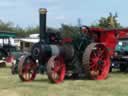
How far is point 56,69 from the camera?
49.5 feet

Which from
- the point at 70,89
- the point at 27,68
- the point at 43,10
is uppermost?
the point at 43,10

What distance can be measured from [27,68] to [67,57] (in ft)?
4.82

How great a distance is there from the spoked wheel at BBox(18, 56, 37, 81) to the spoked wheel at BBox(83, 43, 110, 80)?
1.87 meters

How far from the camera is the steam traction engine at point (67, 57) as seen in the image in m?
15.4

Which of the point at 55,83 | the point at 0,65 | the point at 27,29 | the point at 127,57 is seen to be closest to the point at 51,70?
the point at 55,83

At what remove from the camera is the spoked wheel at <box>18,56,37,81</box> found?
15609mm

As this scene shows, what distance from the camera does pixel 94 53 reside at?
53.5 feet

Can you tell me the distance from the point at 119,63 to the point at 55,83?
6.05 m

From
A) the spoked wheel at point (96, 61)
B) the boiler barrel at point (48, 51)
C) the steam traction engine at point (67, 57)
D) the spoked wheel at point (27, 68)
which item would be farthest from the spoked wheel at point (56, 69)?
the spoked wheel at point (27, 68)

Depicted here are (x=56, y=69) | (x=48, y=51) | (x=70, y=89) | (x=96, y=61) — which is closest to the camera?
(x=70, y=89)

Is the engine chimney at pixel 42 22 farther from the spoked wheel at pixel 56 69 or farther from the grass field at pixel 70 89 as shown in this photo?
the grass field at pixel 70 89

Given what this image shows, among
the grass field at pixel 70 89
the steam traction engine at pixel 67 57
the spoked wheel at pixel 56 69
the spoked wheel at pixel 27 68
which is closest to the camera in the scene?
the grass field at pixel 70 89

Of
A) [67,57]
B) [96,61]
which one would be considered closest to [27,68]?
[67,57]

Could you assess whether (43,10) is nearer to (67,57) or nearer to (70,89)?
(67,57)
